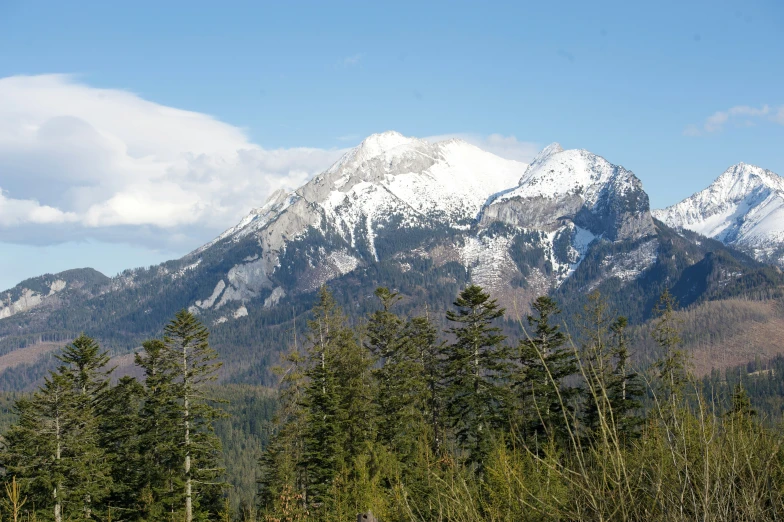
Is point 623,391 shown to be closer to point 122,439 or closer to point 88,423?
point 88,423

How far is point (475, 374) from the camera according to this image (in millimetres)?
38938

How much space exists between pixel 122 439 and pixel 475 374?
20621 millimetres

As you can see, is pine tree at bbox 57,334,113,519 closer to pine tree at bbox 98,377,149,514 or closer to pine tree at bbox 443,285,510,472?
pine tree at bbox 98,377,149,514

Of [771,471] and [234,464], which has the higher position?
[771,471]

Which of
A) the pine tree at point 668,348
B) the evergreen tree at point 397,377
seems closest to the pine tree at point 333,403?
the evergreen tree at point 397,377

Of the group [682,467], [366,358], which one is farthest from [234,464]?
[682,467]

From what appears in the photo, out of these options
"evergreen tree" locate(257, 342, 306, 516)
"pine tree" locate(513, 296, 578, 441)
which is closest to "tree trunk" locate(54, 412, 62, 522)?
"evergreen tree" locate(257, 342, 306, 516)

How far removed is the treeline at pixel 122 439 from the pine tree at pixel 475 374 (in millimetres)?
13779

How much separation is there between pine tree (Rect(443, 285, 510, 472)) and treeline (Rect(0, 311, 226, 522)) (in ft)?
45.2

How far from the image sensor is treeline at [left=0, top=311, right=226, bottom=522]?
29859 millimetres

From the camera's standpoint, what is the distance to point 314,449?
34.9m

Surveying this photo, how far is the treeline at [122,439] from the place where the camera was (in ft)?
98.0

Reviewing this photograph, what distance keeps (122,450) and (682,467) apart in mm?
35965

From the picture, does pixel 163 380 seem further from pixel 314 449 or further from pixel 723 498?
pixel 723 498
